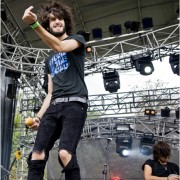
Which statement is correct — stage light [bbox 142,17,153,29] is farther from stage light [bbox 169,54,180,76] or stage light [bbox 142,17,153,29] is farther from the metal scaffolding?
stage light [bbox 169,54,180,76]

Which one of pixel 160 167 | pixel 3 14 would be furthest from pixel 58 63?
pixel 3 14

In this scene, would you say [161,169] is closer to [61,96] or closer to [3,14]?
[61,96]

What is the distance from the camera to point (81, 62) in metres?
1.84

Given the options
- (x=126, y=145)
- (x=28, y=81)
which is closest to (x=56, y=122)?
(x=28, y=81)

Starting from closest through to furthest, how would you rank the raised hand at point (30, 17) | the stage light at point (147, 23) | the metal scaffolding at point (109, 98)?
the raised hand at point (30, 17)
the stage light at point (147, 23)
the metal scaffolding at point (109, 98)

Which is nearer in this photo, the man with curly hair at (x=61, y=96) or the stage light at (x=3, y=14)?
the man with curly hair at (x=61, y=96)

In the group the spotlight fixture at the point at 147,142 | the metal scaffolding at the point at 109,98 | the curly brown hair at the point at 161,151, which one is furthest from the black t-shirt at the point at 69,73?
the spotlight fixture at the point at 147,142

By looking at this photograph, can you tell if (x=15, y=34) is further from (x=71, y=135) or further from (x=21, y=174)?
(x=71, y=135)

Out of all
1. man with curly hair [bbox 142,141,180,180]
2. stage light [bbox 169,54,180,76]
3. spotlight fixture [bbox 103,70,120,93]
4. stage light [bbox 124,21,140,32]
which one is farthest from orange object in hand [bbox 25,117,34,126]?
spotlight fixture [bbox 103,70,120,93]

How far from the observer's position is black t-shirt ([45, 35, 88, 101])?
68.1 inches

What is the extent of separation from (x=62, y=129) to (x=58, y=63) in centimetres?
42

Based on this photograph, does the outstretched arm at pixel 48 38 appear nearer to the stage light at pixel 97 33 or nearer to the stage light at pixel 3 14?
the stage light at pixel 3 14

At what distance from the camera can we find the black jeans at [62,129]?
5.13 feet

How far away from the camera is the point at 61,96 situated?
67.7 inches
